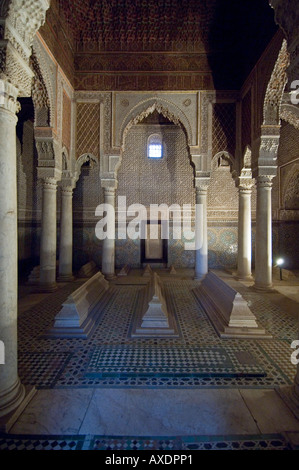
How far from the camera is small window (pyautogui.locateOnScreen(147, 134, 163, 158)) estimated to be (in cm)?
983

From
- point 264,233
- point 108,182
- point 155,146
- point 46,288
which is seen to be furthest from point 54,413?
point 155,146

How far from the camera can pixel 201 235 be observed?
748 cm

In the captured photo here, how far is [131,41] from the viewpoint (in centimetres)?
696

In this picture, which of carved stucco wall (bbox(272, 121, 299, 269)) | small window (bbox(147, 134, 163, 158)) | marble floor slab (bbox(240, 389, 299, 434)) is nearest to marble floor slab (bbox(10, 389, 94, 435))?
marble floor slab (bbox(240, 389, 299, 434))

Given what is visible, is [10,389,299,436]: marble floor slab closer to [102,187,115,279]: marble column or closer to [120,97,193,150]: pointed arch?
[102,187,115,279]: marble column

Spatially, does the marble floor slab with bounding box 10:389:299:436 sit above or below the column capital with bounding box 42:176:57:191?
below

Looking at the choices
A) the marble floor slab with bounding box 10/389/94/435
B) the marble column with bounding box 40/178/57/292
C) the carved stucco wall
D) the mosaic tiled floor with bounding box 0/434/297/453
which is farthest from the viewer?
the carved stucco wall

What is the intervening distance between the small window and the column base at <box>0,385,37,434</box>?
8.58 meters

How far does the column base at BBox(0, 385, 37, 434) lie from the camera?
1.94 metres

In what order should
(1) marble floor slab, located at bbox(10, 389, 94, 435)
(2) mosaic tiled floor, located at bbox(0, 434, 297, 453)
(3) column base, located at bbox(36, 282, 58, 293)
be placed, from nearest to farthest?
1. (2) mosaic tiled floor, located at bbox(0, 434, 297, 453)
2. (1) marble floor slab, located at bbox(10, 389, 94, 435)
3. (3) column base, located at bbox(36, 282, 58, 293)

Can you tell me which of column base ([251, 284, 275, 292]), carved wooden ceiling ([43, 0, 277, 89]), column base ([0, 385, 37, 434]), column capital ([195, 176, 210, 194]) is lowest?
column base ([0, 385, 37, 434])

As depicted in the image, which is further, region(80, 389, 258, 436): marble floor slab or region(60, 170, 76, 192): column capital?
region(60, 170, 76, 192): column capital
